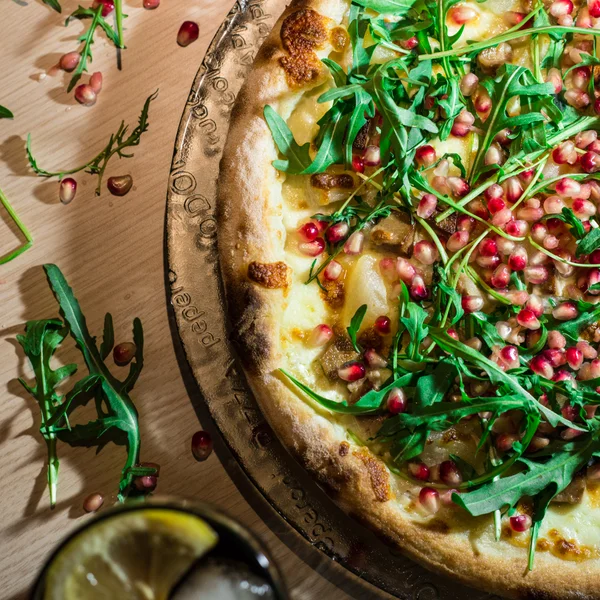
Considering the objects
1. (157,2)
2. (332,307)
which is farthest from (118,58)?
(332,307)

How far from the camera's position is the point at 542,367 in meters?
2.24

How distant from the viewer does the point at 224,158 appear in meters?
2.34

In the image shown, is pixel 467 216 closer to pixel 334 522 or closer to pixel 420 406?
pixel 420 406

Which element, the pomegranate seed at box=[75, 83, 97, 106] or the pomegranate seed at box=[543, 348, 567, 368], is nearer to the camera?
the pomegranate seed at box=[543, 348, 567, 368]

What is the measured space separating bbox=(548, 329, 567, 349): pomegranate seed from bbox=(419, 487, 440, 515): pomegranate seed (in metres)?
0.59

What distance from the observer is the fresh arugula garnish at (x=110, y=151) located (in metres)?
2.58

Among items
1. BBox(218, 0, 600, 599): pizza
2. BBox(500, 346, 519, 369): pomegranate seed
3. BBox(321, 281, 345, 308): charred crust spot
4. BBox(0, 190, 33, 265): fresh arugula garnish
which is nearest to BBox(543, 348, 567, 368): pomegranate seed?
BBox(218, 0, 600, 599): pizza

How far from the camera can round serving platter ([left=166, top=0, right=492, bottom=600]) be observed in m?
2.29

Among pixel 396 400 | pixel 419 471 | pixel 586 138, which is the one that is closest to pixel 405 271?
→ pixel 396 400

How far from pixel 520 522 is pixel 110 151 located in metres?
1.87

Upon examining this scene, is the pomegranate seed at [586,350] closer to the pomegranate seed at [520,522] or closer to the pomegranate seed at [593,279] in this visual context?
the pomegranate seed at [593,279]

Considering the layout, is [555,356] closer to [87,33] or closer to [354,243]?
[354,243]

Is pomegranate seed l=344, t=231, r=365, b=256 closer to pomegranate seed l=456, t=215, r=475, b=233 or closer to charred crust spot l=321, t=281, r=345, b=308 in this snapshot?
charred crust spot l=321, t=281, r=345, b=308

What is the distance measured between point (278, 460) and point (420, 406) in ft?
1.68
